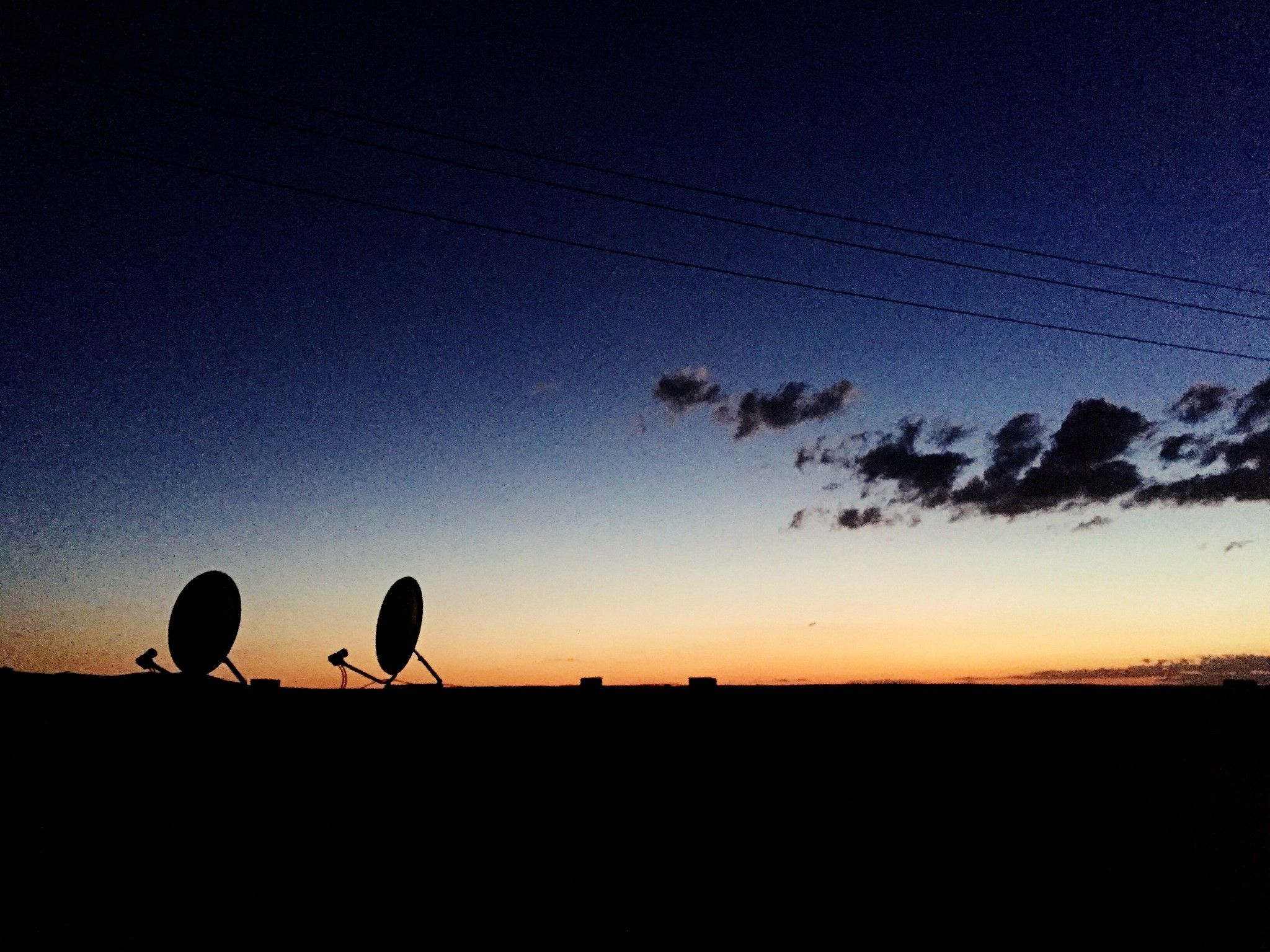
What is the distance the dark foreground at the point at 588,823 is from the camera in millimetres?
8125

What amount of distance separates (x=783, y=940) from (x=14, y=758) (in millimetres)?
8760

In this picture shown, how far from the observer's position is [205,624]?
42.4ft

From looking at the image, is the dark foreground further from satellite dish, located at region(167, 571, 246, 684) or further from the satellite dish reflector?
the satellite dish reflector

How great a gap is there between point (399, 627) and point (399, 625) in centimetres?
3

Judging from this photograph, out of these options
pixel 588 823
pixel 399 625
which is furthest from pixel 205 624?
pixel 588 823

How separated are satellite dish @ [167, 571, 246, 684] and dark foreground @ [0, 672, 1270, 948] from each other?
68.8 inches

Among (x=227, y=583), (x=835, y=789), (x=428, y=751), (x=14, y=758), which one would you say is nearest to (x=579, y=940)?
(x=428, y=751)

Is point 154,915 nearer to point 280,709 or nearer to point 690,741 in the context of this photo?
point 280,709

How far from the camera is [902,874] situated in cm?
953

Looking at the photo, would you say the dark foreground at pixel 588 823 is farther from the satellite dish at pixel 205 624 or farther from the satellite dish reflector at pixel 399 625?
the satellite dish reflector at pixel 399 625

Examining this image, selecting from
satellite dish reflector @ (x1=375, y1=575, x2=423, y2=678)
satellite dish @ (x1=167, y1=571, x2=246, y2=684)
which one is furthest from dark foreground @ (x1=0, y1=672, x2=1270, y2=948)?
satellite dish reflector @ (x1=375, y1=575, x2=423, y2=678)

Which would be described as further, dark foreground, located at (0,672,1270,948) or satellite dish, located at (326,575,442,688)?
satellite dish, located at (326,575,442,688)

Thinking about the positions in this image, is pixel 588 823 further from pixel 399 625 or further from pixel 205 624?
pixel 205 624

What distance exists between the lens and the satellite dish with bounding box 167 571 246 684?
41.7ft
